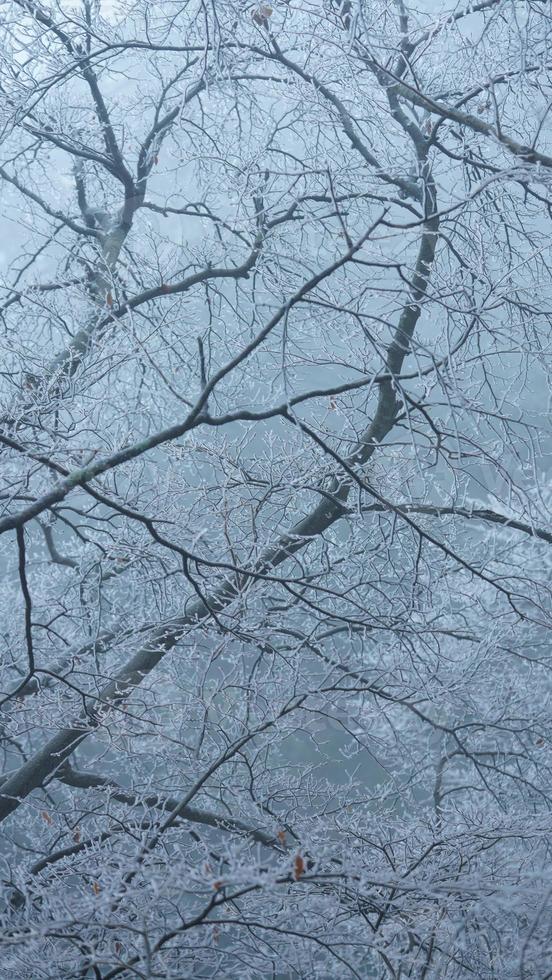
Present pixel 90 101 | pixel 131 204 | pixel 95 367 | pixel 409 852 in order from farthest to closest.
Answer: pixel 90 101 → pixel 131 204 → pixel 95 367 → pixel 409 852

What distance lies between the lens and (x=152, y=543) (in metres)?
4.40

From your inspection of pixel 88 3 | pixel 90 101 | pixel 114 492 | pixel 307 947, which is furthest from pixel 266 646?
pixel 90 101

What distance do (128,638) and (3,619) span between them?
4.44 m

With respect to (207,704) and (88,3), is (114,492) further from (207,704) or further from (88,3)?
(88,3)

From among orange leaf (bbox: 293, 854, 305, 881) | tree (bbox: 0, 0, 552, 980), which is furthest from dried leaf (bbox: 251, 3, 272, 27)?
orange leaf (bbox: 293, 854, 305, 881)

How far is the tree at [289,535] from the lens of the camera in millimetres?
2795

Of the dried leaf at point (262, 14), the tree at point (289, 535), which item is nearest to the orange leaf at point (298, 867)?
the tree at point (289, 535)

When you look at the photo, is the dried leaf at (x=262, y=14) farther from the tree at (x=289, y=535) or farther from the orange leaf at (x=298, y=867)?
the orange leaf at (x=298, y=867)

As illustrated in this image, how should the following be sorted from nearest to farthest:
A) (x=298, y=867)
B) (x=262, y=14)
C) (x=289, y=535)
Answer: (x=298, y=867) → (x=289, y=535) → (x=262, y=14)

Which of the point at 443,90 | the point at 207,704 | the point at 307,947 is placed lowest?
the point at 307,947

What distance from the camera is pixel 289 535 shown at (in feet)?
10.1

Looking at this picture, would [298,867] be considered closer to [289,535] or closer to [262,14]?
[289,535]

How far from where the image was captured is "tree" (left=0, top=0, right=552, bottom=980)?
2.79 meters

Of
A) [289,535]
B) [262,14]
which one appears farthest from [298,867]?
[262,14]
